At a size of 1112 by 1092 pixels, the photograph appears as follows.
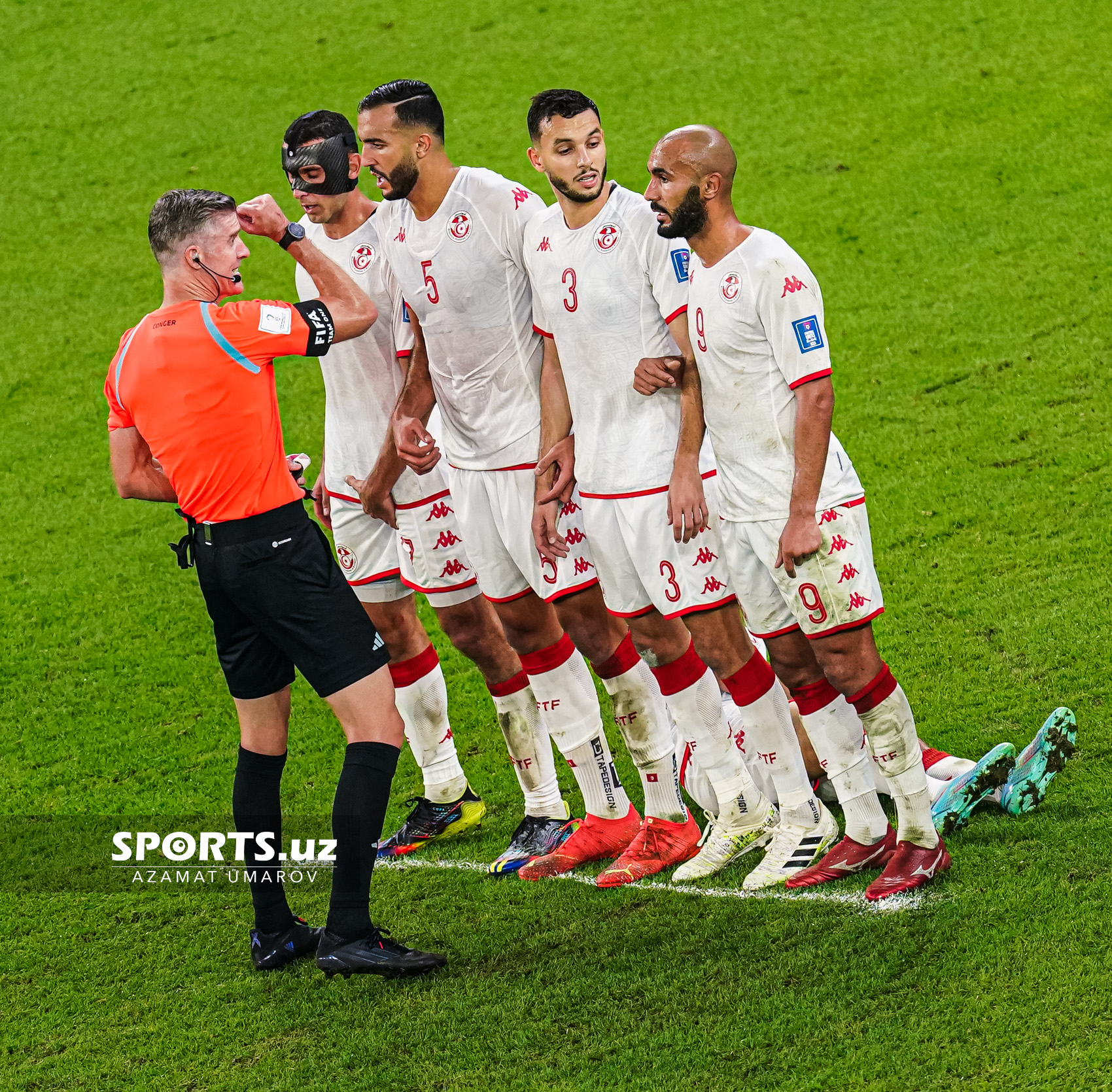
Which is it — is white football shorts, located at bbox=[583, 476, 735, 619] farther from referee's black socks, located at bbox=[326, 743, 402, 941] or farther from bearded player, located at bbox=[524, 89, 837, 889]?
referee's black socks, located at bbox=[326, 743, 402, 941]

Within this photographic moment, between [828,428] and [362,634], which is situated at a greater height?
[828,428]

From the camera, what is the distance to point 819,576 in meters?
3.99

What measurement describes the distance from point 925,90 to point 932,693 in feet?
24.7

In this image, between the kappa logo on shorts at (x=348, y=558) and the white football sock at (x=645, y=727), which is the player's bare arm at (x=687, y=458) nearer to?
the white football sock at (x=645, y=727)

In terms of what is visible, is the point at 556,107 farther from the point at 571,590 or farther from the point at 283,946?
the point at 283,946

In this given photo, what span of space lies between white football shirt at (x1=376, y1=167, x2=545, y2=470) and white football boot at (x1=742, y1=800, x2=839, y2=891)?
58.7 inches

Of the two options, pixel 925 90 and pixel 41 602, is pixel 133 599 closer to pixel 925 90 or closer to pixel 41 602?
pixel 41 602

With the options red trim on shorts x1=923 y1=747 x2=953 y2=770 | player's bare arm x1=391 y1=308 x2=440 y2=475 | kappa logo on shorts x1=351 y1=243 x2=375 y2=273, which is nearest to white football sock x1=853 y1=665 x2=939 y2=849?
red trim on shorts x1=923 y1=747 x2=953 y2=770

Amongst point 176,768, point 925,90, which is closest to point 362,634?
point 176,768

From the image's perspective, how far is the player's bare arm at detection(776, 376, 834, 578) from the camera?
389 cm

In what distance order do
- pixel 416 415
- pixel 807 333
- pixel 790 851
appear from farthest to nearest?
pixel 416 415 → pixel 790 851 → pixel 807 333

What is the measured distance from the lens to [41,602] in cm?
777

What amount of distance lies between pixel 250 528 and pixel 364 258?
1.29 m

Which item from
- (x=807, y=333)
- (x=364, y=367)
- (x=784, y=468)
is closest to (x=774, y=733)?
(x=784, y=468)
